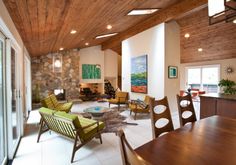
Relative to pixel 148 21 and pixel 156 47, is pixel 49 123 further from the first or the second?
pixel 148 21

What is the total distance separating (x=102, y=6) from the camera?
3529mm

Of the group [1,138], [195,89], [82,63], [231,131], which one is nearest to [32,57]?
[82,63]

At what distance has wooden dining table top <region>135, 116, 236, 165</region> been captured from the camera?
3.61 feet

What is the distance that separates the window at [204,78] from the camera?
9.23 metres

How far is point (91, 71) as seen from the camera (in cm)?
996

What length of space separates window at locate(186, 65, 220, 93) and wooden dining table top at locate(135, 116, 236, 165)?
339 inches

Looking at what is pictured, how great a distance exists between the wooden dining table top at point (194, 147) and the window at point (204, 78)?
28.3ft

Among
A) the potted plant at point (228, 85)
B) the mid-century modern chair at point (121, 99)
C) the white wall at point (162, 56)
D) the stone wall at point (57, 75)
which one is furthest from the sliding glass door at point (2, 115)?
the potted plant at point (228, 85)

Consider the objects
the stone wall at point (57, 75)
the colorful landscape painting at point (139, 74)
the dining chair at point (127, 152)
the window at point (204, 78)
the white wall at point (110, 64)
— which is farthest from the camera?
the white wall at point (110, 64)

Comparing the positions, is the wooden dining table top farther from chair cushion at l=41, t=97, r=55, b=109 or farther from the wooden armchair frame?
chair cushion at l=41, t=97, r=55, b=109

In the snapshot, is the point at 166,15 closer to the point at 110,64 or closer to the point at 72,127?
the point at 72,127

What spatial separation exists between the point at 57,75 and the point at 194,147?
8653 millimetres

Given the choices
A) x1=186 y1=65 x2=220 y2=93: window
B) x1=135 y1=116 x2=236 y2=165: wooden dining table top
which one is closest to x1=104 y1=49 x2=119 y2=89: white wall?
x1=186 y1=65 x2=220 y2=93: window

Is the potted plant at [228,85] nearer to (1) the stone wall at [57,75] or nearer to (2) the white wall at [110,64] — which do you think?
(2) the white wall at [110,64]
